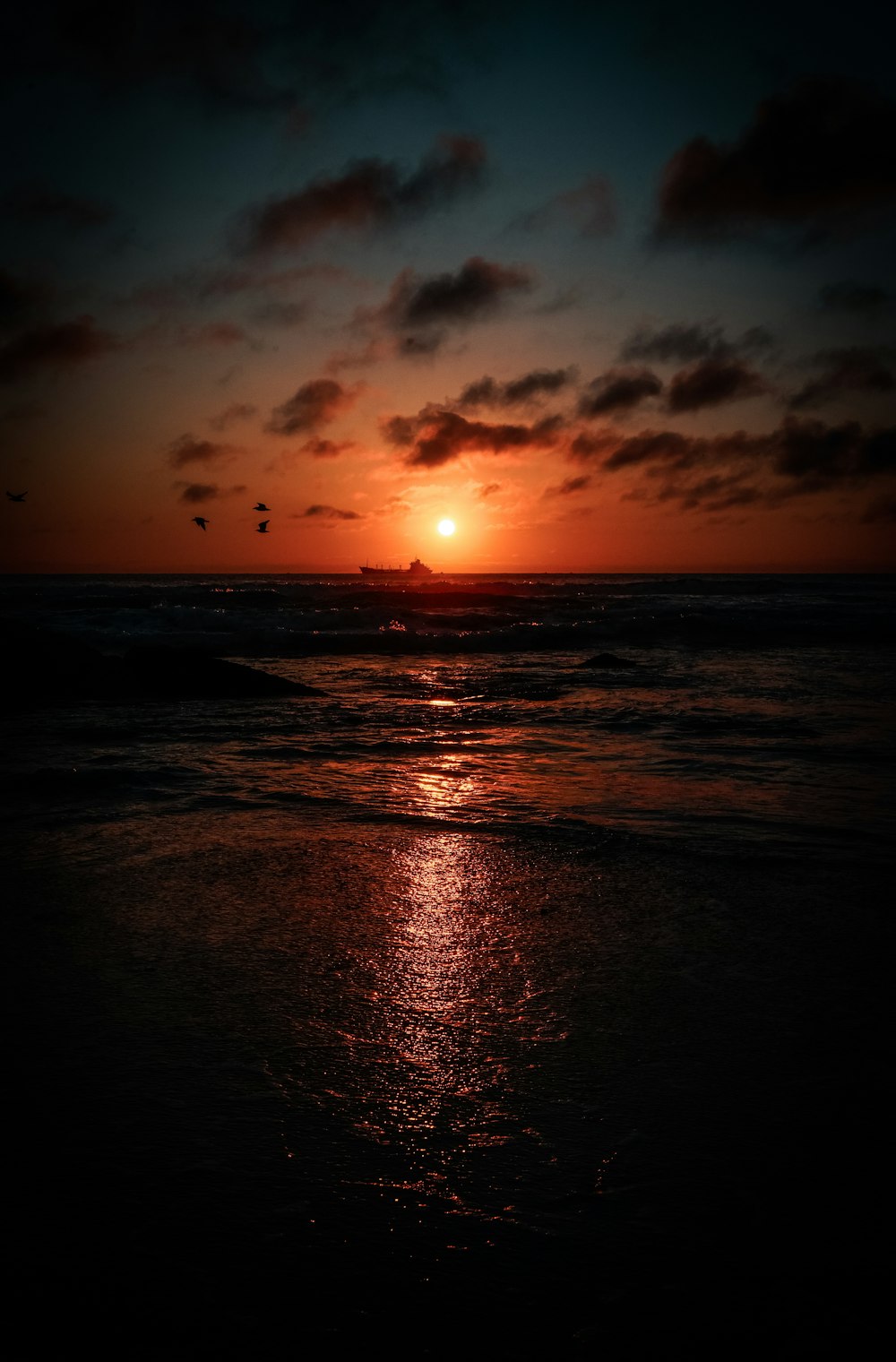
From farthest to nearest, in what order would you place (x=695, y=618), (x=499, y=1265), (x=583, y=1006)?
(x=695, y=618)
(x=583, y=1006)
(x=499, y=1265)

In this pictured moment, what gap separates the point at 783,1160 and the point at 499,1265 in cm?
81

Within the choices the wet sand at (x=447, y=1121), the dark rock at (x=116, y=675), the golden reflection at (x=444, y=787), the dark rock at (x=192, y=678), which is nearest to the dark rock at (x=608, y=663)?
the dark rock at (x=116, y=675)

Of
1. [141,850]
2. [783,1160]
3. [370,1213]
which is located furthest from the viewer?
[141,850]

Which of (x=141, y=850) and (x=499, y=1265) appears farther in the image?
(x=141, y=850)

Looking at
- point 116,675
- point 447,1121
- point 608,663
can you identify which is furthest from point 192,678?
point 447,1121

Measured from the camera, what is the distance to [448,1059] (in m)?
2.71

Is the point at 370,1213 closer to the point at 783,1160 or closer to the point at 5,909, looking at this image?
the point at 783,1160

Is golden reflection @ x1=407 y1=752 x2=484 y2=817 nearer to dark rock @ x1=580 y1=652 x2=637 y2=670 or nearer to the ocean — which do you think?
the ocean

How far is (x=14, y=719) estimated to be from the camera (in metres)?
9.90

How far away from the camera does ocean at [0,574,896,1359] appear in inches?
72.3

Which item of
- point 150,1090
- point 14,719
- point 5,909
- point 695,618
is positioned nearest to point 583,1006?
point 150,1090

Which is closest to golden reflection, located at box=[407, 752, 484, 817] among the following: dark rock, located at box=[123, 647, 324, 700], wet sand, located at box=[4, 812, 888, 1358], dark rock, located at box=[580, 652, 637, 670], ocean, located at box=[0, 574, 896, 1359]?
ocean, located at box=[0, 574, 896, 1359]

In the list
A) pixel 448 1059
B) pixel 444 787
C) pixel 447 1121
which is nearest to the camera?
pixel 447 1121

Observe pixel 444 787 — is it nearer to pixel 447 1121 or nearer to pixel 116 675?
pixel 447 1121
